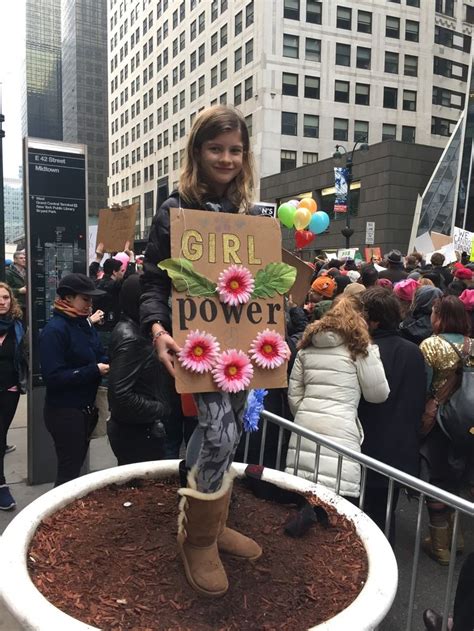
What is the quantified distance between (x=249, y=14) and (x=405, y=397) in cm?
4767

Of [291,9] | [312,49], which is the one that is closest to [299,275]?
[312,49]

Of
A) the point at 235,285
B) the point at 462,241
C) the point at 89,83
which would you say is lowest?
the point at 235,285

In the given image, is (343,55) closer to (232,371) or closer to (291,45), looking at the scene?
(291,45)

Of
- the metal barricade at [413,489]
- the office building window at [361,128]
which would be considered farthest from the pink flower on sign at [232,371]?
the office building window at [361,128]

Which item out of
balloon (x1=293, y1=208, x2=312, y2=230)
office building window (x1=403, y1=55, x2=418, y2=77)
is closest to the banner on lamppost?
balloon (x1=293, y1=208, x2=312, y2=230)

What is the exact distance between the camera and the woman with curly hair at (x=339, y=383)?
3307 mm

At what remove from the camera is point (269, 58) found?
4206 cm

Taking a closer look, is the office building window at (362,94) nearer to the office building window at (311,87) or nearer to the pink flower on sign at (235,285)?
the office building window at (311,87)

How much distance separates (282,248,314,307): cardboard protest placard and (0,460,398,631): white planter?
3.37ft

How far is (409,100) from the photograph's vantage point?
4612cm

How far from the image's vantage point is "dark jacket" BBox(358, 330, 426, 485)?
3.53 metres

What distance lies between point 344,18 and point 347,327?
48.9m

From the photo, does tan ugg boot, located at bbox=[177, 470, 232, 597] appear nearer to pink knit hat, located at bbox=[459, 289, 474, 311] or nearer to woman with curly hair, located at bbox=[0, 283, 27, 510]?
woman with curly hair, located at bbox=[0, 283, 27, 510]

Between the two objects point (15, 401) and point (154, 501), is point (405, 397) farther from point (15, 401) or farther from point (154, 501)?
point (15, 401)
